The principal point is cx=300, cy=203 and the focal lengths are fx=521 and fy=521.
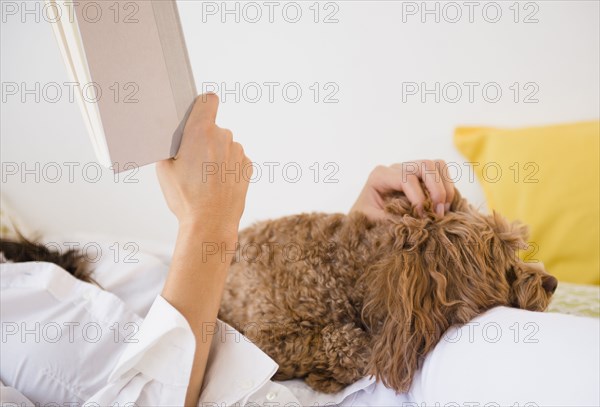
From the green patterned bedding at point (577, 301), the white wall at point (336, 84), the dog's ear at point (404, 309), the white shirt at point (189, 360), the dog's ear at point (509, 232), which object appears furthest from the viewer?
the white wall at point (336, 84)

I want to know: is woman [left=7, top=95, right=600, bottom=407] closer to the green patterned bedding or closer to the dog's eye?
the dog's eye

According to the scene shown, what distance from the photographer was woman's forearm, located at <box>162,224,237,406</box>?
2.86ft

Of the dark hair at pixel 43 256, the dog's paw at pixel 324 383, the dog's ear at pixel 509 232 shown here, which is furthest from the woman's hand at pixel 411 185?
the dark hair at pixel 43 256

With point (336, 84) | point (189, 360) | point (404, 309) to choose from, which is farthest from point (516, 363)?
point (336, 84)

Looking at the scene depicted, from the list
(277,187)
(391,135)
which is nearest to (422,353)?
(391,135)

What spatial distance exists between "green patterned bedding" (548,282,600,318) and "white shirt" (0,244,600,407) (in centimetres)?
37

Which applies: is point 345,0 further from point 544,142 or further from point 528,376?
point 528,376

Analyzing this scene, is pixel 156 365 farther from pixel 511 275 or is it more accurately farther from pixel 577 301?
pixel 577 301

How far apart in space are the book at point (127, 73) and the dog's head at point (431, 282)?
1.59 feet

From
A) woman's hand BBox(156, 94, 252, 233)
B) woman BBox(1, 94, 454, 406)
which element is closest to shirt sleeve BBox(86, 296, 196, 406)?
woman BBox(1, 94, 454, 406)

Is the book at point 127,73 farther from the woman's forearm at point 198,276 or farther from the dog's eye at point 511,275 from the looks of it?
the dog's eye at point 511,275

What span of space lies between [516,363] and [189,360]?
54cm

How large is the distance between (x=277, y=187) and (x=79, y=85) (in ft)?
4.03

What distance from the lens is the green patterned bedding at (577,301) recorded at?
4.03 ft
